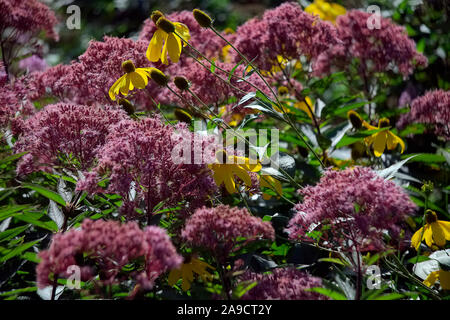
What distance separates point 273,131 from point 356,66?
27.0 inches

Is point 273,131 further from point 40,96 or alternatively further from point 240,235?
point 40,96

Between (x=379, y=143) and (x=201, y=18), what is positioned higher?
(x=201, y=18)

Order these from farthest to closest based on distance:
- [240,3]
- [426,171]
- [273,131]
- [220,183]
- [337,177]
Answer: [240,3], [426,171], [273,131], [220,183], [337,177]

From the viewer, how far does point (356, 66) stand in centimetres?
192

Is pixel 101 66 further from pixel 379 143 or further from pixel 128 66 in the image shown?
pixel 379 143

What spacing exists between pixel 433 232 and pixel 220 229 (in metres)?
0.61

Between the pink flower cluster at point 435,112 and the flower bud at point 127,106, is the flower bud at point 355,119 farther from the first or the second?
the flower bud at point 127,106

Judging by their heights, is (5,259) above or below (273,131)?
below

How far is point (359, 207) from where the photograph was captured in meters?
0.97

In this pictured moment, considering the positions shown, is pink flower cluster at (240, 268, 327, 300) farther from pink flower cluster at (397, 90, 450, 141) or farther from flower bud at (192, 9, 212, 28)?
pink flower cluster at (397, 90, 450, 141)

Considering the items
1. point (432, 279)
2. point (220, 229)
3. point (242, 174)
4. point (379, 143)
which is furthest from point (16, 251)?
point (379, 143)

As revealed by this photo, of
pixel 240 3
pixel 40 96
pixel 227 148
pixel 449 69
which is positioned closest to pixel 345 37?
pixel 449 69

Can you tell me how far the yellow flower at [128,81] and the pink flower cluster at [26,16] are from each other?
2.15 feet
